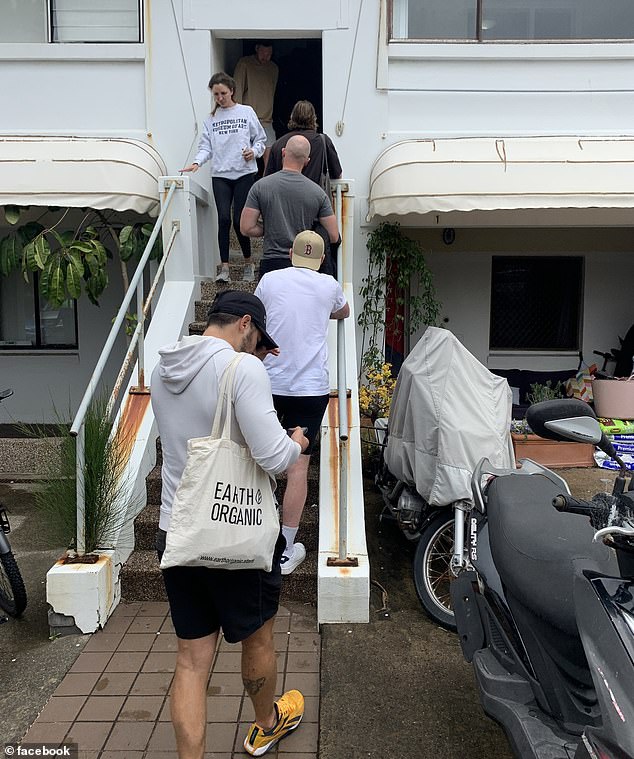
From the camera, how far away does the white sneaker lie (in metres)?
4.34

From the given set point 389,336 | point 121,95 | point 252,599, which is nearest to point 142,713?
point 252,599

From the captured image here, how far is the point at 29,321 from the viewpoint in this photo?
29.1ft

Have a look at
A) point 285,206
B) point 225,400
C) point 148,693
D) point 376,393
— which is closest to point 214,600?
point 225,400

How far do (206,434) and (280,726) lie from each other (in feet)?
4.52

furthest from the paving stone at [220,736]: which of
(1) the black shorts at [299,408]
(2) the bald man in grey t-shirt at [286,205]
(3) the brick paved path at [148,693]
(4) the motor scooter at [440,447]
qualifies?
(2) the bald man in grey t-shirt at [286,205]

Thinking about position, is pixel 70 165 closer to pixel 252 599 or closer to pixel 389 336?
pixel 389 336

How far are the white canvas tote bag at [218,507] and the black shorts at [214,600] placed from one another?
11cm

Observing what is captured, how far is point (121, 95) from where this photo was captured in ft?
25.8

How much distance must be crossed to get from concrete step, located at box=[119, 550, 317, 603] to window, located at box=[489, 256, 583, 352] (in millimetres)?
5254

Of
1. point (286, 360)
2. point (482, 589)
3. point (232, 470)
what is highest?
point (286, 360)

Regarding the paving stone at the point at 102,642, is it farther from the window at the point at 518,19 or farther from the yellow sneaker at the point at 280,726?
the window at the point at 518,19

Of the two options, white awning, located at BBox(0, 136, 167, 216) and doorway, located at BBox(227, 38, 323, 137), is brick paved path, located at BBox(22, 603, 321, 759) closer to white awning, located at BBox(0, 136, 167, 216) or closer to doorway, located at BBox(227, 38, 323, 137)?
white awning, located at BBox(0, 136, 167, 216)

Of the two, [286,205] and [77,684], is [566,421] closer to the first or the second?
[77,684]

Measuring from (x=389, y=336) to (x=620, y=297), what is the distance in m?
2.84
